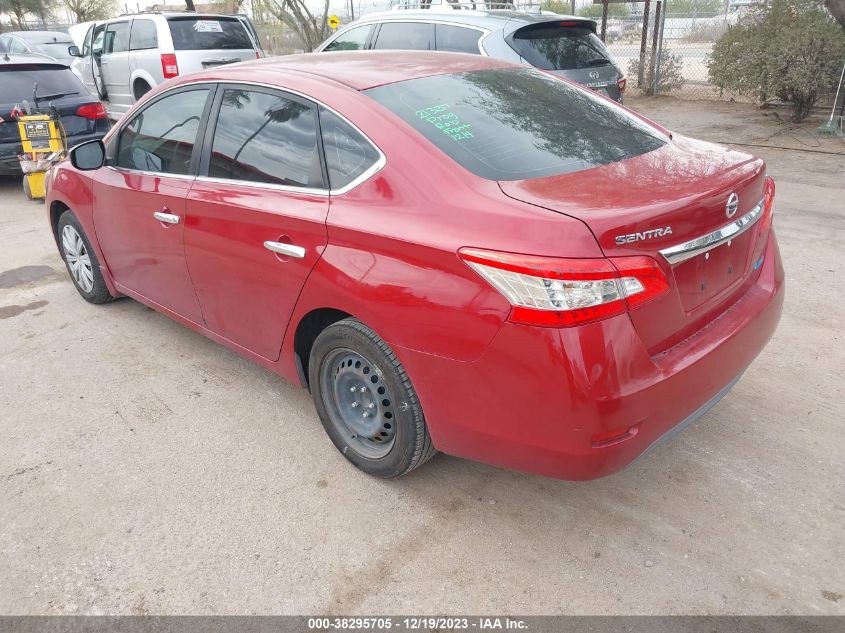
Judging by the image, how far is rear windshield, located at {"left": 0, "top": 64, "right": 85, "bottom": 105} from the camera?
316 inches

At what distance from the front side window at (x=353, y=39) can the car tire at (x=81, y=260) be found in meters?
4.64

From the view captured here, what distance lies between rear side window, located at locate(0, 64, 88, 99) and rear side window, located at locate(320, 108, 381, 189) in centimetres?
696

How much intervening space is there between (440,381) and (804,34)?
9.97 m

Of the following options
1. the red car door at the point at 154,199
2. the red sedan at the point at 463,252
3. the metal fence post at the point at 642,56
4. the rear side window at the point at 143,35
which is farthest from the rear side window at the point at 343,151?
the metal fence post at the point at 642,56

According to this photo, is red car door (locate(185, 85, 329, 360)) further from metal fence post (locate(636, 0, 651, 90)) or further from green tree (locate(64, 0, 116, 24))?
green tree (locate(64, 0, 116, 24))

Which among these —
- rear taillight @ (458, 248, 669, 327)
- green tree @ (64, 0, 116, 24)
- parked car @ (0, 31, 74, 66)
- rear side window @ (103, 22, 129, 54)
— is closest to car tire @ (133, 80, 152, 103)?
rear side window @ (103, 22, 129, 54)

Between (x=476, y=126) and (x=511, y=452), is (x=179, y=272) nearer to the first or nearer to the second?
(x=476, y=126)

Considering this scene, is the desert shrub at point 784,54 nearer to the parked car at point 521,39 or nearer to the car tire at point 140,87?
the parked car at point 521,39

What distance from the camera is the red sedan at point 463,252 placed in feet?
7.02

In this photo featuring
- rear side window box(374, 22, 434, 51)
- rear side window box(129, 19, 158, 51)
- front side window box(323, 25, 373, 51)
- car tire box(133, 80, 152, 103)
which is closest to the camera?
rear side window box(374, 22, 434, 51)

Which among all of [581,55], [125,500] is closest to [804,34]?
[581,55]

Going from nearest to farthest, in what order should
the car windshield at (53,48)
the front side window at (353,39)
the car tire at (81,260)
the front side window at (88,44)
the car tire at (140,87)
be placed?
the car tire at (81,260) → the front side window at (353,39) → the car tire at (140,87) → the front side window at (88,44) → the car windshield at (53,48)

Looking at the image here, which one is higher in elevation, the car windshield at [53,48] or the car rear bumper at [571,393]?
the car windshield at [53,48]

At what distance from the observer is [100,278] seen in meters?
4.65
